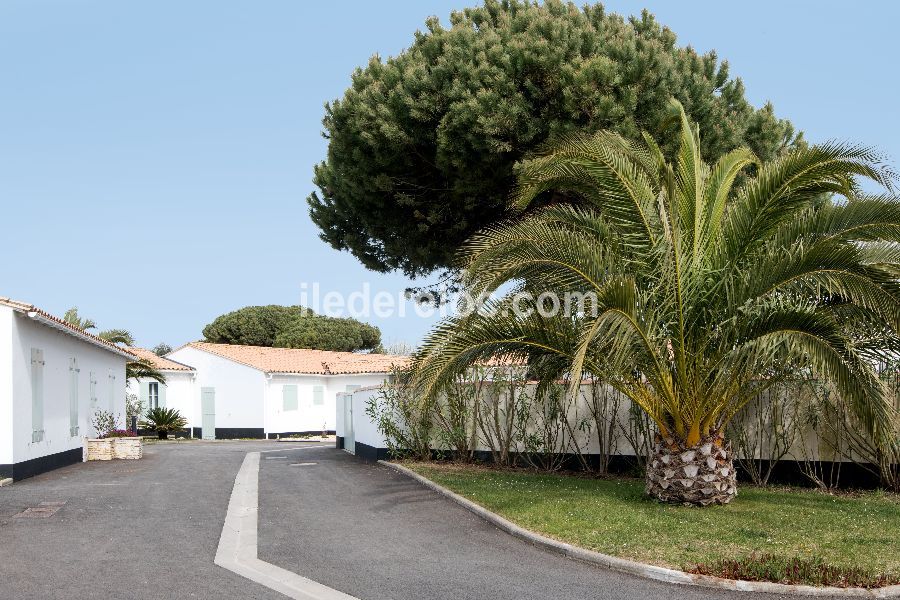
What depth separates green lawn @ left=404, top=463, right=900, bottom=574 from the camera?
7751mm

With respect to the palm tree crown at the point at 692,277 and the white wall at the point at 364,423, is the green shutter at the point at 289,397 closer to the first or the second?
the white wall at the point at 364,423

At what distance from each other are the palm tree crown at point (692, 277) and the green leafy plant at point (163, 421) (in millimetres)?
25537

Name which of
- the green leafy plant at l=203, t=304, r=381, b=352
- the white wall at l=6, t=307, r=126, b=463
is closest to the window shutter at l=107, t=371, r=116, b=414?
the white wall at l=6, t=307, r=126, b=463

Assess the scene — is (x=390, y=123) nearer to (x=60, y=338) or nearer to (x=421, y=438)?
(x=421, y=438)

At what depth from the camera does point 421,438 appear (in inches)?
653

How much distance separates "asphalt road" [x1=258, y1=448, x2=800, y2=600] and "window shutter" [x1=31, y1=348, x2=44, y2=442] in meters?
6.08

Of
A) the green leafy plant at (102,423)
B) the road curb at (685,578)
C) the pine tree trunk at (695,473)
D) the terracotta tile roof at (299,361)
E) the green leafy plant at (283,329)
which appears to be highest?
the green leafy plant at (283,329)

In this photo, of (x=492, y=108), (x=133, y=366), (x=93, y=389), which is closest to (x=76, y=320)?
(x=133, y=366)

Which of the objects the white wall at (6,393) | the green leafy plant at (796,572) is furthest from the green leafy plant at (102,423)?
the green leafy plant at (796,572)

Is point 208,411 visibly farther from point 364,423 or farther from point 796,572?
point 796,572

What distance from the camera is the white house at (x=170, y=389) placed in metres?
35.2

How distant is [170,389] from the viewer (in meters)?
36.0

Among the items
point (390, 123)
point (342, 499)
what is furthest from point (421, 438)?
point (390, 123)

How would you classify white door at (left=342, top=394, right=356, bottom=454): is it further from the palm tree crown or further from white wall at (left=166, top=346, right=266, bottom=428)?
white wall at (left=166, top=346, right=266, bottom=428)
